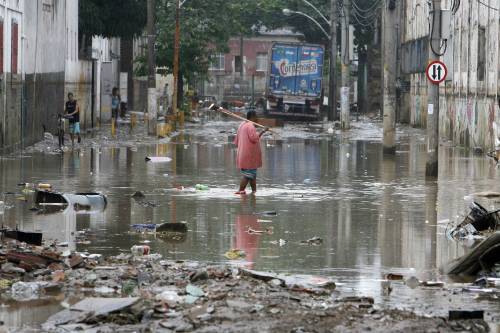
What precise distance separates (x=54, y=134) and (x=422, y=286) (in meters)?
31.9

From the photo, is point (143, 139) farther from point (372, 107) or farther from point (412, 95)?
point (372, 107)

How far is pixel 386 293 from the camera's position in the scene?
39.0 ft

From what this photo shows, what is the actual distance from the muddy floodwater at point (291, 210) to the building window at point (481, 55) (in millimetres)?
3924

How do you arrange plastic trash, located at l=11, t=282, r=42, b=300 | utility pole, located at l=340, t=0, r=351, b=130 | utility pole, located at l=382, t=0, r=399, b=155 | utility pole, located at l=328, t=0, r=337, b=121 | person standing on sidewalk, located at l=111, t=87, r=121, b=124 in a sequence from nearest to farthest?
1. plastic trash, located at l=11, t=282, r=42, b=300
2. utility pole, located at l=382, t=0, r=399, b=155
3. utility pole, located at l=340, t=0, r=351, b=130
4. person standing on sidewalk, located at l=111, t=87, r=121, b=124
5. utility pole, located at l=328, t=0, r=337, b=121

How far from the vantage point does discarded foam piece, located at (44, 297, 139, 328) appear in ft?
33.3

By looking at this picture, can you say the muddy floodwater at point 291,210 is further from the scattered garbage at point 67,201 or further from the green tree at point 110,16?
the green tree at point 110,16

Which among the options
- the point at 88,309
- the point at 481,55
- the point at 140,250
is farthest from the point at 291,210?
the point at 481,55

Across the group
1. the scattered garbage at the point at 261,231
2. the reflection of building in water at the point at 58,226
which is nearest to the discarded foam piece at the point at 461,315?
the reflection of building in water at the point at 58,226

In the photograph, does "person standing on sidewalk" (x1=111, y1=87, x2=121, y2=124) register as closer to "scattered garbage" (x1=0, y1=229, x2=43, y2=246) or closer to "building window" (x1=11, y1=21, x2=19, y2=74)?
"building window" (x1=11, y1=21, x2=19, y2=74)

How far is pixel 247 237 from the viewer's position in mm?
16469

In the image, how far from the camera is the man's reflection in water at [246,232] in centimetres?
1481

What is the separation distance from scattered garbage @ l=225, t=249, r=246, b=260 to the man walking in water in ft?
25.9

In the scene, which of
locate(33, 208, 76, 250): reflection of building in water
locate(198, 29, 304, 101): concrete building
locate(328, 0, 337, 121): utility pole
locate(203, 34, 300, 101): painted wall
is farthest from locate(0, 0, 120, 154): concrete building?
locate(198, 29, 304, 101): concrete building

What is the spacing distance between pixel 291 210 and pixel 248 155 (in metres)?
3.32
